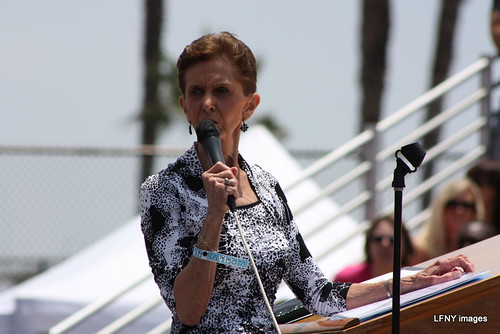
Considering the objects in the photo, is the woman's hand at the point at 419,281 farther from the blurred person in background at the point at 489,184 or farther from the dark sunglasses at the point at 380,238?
the blurred person in background at the point at 489,184

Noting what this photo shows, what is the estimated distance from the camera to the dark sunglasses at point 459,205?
6.88m

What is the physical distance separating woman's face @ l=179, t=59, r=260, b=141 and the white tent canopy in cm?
358

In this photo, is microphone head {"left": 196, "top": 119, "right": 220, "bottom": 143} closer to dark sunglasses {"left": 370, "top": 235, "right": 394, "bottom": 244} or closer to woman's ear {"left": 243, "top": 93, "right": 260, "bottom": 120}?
woman's ear {"left": 243, "top": 93, "right": 260, "bottom": 120}

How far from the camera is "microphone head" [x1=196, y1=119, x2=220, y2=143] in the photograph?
2715mm

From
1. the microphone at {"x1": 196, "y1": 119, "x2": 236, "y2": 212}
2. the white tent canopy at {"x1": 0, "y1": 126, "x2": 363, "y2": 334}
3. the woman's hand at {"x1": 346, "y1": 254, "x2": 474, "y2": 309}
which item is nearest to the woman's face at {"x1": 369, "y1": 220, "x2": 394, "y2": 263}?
the white tent canopy at {"x1": 0, "y1": 126, "x2": 363, "y2": 334}

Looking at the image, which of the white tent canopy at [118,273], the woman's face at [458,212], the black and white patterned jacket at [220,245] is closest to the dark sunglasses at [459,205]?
the woman's face at [458,212]

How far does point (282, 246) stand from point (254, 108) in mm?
437

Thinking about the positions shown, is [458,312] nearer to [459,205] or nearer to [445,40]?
[459,205]

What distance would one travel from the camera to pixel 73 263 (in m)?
8.08

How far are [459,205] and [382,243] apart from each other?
2.30 feet

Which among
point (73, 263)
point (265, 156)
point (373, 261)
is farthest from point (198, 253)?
point (265, 156)

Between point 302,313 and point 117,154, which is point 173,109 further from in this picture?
point 302,313

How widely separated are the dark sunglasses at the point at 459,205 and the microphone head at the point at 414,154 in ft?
13.8

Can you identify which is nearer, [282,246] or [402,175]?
[402,175]
